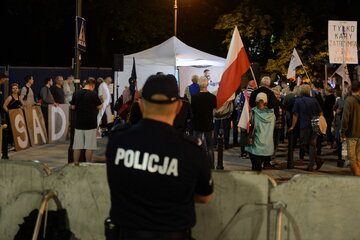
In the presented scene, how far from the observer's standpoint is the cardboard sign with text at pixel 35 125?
16.4 m

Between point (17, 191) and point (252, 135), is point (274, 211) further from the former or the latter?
point (252, 135)

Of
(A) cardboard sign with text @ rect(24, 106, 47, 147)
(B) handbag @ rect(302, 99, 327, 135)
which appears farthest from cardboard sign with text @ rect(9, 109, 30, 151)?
(B) handbag @ rect(302, 99, 327, 135)

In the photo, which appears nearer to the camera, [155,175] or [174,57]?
[155,175]

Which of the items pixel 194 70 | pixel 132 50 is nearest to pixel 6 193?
pixel 194 70

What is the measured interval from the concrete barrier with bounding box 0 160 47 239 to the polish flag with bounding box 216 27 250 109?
538cm

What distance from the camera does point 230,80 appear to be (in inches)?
456

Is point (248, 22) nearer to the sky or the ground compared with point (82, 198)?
nearer to the sky

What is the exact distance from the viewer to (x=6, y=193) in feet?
22.3

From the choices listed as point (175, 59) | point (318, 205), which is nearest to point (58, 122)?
point (175, 59)

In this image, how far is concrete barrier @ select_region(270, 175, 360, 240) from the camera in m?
6.30

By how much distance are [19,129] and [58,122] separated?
2.53 meters

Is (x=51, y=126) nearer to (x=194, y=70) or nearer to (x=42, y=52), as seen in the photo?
(x=194, y=70)

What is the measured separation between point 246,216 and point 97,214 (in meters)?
1.59

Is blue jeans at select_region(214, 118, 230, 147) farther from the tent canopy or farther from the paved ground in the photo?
the tent canopy
